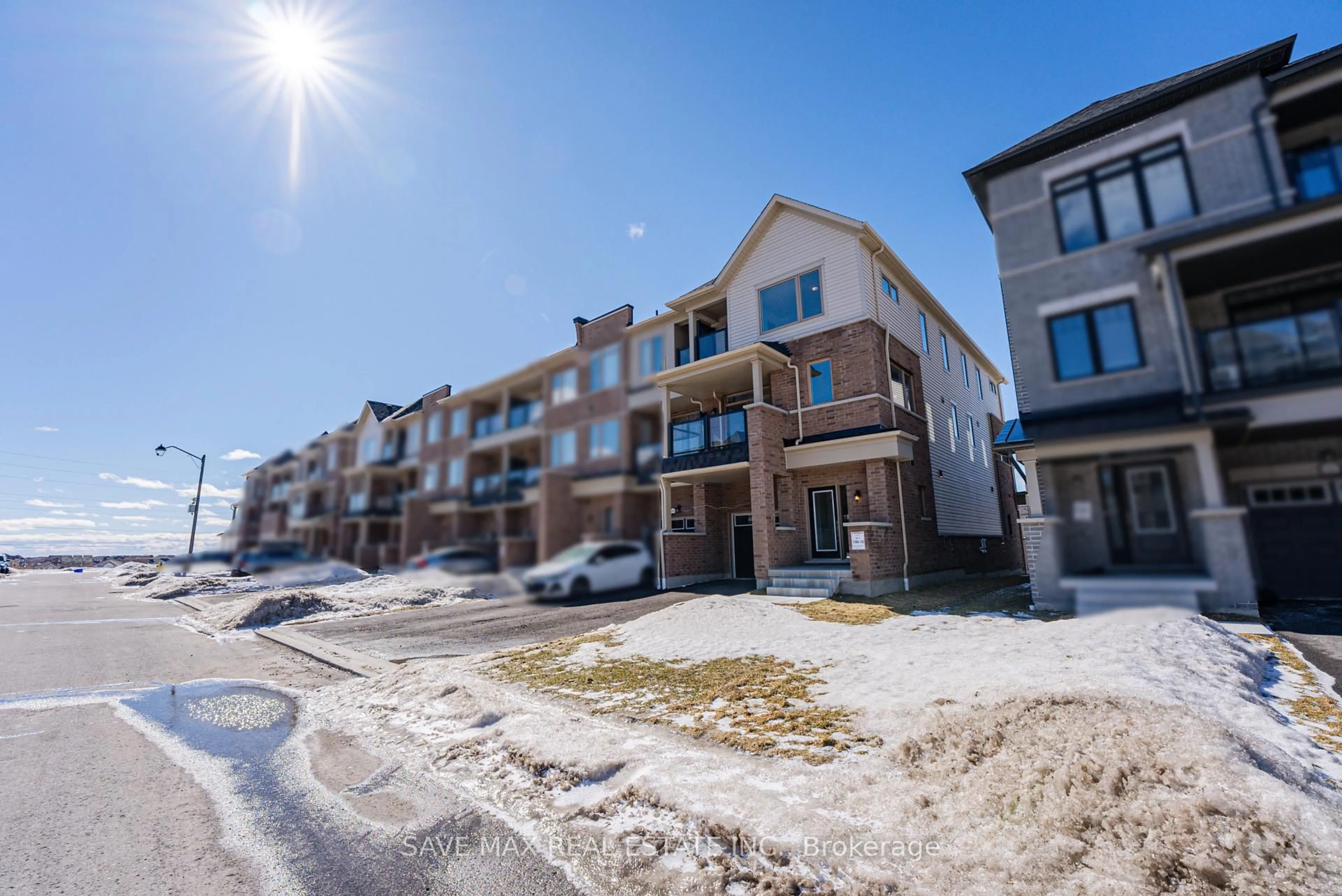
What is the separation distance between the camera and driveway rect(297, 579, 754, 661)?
9141 mm

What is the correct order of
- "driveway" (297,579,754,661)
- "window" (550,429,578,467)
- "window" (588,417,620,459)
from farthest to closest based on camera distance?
1. "driveway" (297,579,754,661)
2. "window" (550,429,578,467)
3. "window" (588,417,620,459)

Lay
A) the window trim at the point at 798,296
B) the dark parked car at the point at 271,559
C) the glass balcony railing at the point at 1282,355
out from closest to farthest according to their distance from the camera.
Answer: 1. the glass balcony railing at the point at 1282,355
2. the dark parked car at the point at 271,559
3. the window trim at the point at 798,296

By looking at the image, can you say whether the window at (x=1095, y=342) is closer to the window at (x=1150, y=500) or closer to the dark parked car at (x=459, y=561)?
the window at (x=1150, y=500)

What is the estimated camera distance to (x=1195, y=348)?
3.87 feet

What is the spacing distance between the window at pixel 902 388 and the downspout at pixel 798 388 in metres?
2.28

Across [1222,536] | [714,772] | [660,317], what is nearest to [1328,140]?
[1222,536]

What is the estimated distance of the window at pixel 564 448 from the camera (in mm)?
3229

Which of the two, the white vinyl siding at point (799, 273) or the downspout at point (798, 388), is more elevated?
the white vinyl siding at point (799, 273)

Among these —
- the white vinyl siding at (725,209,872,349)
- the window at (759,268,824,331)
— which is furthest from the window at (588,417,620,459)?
the window at (759,268,824,331)

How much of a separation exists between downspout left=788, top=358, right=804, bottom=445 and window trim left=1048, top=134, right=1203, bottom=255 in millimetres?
12686

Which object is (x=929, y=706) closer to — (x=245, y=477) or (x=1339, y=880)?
(x=1339, y=880)

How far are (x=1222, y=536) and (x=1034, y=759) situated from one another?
2.47 metres

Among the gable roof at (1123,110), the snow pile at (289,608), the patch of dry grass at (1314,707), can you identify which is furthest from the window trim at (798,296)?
the gable roof at (1123,110)

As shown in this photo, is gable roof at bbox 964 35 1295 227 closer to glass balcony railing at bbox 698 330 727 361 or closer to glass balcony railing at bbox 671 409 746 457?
glass balcony railing at bbox 671 409 746 457
